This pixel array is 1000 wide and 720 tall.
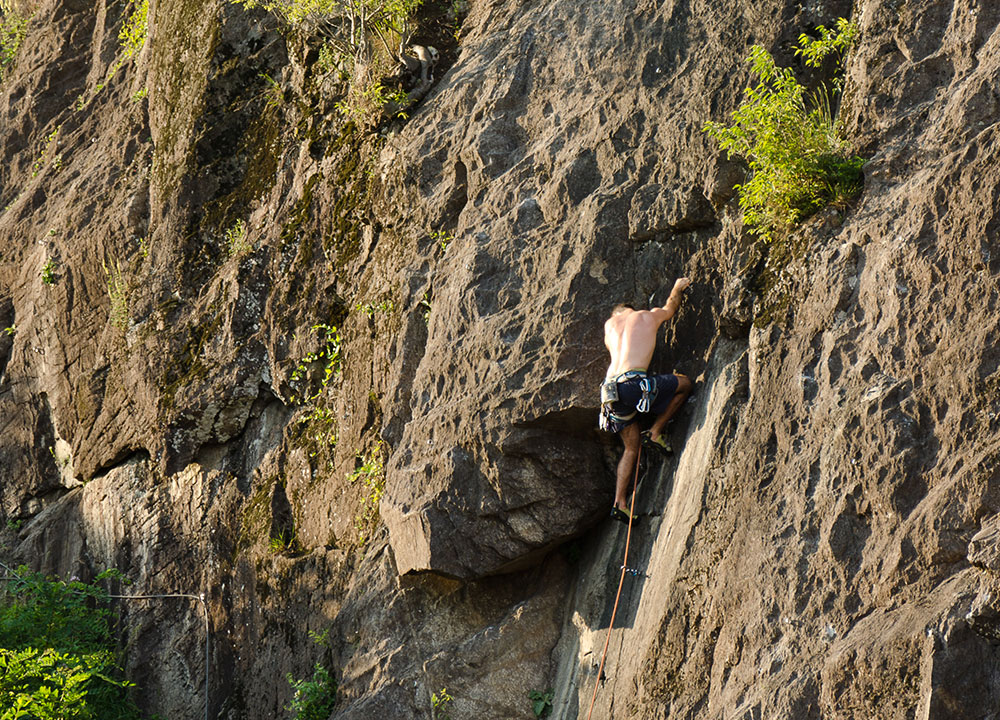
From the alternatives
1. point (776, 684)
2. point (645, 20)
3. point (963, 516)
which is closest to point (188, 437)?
point (645, 20)

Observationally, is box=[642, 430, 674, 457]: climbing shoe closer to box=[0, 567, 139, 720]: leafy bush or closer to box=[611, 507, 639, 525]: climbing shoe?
box=[611, 507, 639, 525]: climbing shoe

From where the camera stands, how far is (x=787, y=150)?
7.31 metres

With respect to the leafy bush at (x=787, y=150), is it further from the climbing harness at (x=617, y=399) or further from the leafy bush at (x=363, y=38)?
the leafy bush at (x=363, y=38)

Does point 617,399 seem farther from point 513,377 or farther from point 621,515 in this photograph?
point 513,377

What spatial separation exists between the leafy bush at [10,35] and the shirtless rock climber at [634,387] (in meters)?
13.1

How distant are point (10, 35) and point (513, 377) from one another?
1301 cm

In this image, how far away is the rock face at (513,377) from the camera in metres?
6.16

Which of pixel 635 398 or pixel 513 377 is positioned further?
pixel 513 377

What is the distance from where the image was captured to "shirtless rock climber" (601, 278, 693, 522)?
7.82 m

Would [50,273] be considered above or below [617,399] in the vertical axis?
above

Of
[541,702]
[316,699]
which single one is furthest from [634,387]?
[316,699]

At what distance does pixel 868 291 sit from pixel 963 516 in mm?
1499

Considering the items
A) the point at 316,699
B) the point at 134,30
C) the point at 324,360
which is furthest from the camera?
the point at 134,30

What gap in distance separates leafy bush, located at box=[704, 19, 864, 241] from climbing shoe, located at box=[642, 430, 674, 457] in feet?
5.06
